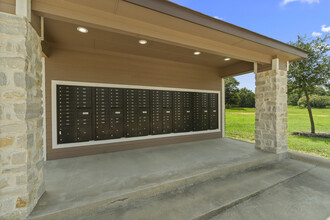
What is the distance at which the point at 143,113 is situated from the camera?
10.9 ft

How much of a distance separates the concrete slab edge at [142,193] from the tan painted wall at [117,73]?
163 centimetres

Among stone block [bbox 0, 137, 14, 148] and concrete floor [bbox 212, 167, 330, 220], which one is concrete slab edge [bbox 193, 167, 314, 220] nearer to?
concrete floor [bbox 212, 167, 330, 220]

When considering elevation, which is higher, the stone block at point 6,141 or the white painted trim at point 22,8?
the white painted trim at point 22,8

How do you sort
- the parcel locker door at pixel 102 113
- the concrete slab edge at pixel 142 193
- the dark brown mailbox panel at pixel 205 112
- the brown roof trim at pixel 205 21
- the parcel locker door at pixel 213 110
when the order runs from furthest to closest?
1. the parcel locker door at pixel 213 110
2. the dark brown mailbox panel at pixel 205 112
3. the parcel locker door at pixel 102 113
4. the brown roof trim at pixel 205 21
5. the concrete slab edge at pixel 142 193

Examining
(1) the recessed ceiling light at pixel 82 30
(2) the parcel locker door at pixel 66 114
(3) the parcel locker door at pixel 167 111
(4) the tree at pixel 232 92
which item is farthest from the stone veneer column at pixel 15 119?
(4) the tree at pixel 232 92

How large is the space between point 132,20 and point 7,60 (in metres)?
1.31

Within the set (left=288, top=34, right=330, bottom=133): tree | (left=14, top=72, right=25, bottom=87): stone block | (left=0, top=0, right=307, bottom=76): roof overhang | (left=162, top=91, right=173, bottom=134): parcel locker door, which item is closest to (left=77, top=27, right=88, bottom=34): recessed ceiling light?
(left=0, top=0, right=307, bottom=76): roof overhang

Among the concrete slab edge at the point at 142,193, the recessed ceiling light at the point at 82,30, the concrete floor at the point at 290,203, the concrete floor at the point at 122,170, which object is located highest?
the recessed ceiling light at the point at 82,30

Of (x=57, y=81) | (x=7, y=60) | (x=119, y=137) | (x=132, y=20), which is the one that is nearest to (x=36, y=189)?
(x=7, y=60)

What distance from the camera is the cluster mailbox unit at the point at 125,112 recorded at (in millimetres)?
2709

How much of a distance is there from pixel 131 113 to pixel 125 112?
0.45ft

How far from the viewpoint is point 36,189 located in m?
1.39

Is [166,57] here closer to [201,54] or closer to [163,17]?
[201,54]

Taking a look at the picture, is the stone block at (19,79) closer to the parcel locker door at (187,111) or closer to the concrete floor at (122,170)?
the concrete floor at (122,170)
